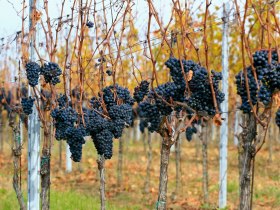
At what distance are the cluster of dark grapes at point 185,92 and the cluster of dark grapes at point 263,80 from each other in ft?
1.45

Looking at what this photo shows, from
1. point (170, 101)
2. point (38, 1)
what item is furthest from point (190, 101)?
point (38, 1)

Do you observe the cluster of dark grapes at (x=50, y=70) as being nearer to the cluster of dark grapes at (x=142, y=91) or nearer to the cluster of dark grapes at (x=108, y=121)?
the cluster of dark grapes at (x=108, y=121)

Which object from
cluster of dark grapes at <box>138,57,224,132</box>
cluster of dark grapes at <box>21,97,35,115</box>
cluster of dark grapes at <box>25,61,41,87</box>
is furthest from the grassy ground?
cluster of dark grapes at <box>138,57,224,132</box>

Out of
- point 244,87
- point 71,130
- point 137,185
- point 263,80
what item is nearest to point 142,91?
point 71,130

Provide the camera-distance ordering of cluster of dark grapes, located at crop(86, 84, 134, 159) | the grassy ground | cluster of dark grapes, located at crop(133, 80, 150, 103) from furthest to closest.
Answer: the grassy ground → cluster of dark grapes, located at crop(133, 80, 150, 103) → cluster of dark grapes, located at crop(86, 84, 134, 159)

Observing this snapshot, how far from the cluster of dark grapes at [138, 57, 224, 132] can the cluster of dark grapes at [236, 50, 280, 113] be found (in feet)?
1.45

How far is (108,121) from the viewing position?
521 centimetres

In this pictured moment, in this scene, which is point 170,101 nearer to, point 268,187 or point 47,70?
point 47,70

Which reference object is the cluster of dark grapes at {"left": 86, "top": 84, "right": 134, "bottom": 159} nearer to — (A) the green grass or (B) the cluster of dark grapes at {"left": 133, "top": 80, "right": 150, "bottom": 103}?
(B) the cluster of dark grapes at {"left": 133, "top": 80, "right": 150, "bottom": 103}

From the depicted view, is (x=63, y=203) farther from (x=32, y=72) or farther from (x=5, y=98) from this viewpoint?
(x=5, y=98)

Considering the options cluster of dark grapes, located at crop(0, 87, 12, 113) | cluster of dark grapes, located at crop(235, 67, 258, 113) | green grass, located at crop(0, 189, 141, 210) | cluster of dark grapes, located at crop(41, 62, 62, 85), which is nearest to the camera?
cluster of dark grapes, located at crop(235, 67, 258, 113)

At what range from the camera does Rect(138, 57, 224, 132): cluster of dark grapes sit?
416 cm

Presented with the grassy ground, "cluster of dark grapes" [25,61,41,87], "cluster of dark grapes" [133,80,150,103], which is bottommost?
the grassy ground

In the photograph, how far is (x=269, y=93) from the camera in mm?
3352
